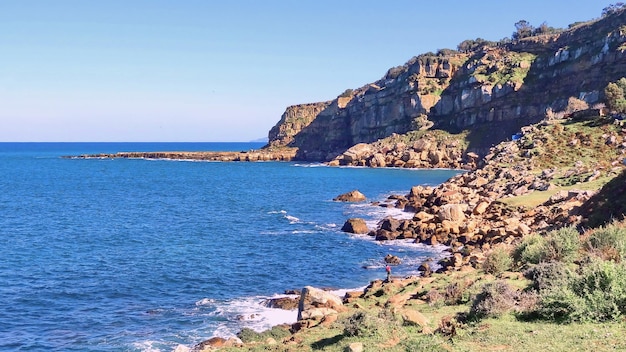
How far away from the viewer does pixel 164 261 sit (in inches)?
1491

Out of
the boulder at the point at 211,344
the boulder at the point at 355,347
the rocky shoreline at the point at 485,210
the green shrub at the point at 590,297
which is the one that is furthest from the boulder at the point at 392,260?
the boulder at the point at 355,347

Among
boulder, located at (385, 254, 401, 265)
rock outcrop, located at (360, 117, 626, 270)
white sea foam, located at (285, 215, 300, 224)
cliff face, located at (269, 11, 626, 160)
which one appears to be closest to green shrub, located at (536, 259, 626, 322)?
rock outcrop, located at (360, 117, 626, 270)

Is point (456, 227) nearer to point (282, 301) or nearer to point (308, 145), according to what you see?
point (282, 301)

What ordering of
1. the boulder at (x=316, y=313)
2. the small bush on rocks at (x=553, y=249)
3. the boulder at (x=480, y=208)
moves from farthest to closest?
the boulder at (x=480, y=208)
the boulder at (x=316, y=313)
the small bush on rocks at (x=553, y=249)

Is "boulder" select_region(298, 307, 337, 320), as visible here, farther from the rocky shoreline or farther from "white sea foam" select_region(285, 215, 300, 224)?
"white sea foam" select_region(285, 215, 300, 224)

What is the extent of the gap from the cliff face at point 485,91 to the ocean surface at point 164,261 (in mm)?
55566

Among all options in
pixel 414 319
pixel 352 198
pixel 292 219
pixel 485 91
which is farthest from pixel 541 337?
pixel 485 91

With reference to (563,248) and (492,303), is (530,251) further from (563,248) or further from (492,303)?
(492,303)

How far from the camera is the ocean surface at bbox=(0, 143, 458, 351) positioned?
24969 millimetres

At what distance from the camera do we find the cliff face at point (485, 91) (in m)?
109

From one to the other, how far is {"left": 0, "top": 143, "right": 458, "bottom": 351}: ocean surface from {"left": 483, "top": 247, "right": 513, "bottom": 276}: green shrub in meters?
9.45

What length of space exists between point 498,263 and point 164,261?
23722 millimetres

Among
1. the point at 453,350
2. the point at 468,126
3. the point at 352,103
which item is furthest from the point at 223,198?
the point at 352,103

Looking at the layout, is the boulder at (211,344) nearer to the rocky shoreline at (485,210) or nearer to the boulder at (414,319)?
the rocky shoreline at (485,210)
